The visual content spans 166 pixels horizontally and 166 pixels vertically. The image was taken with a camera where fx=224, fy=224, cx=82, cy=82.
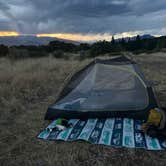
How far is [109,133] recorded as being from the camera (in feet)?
11.3

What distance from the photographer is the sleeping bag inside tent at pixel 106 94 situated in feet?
13.5

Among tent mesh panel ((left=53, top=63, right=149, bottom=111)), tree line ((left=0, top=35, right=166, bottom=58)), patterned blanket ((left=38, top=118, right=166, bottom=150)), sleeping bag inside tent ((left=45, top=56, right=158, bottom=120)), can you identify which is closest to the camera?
patterned blanket ((left=38, top=118, right=166, bottom=150))

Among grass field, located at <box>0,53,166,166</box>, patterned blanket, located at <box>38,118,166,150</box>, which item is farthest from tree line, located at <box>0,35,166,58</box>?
patterned blanket, located at <box>38,118,166,150</box>

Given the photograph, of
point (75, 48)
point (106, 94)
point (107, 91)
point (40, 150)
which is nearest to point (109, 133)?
point (40, 150)

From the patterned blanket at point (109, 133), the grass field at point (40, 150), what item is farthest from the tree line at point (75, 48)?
the patterned blanket at point (109, 133)

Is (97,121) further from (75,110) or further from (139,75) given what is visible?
(139,75)

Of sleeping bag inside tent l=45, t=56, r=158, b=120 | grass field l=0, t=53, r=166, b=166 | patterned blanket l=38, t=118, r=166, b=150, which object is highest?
sleeping bag inside tent l=45, t=56, r=158, b=120

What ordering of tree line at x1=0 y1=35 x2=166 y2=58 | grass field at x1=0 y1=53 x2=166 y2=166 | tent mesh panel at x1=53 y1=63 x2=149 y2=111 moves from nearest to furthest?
grass field at x1=0 y1=53 x2=166 y2=166 < tent mesh panel at x1=53 y1=63 x2=149 y2=111 < tree line at x1=0 y1=35 x2=166 y2=58

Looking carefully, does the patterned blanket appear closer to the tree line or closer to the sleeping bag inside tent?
the sleeping bag inside tent

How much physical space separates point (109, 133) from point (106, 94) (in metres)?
1.25

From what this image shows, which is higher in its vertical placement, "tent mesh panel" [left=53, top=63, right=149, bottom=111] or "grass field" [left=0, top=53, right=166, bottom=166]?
"tent mesh panel" [left=53, top=63, right=149, bottom=111]

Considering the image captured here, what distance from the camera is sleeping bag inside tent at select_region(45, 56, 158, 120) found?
4.11m

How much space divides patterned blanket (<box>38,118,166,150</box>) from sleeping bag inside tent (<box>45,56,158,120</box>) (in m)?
0.19

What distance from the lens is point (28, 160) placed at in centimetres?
279
